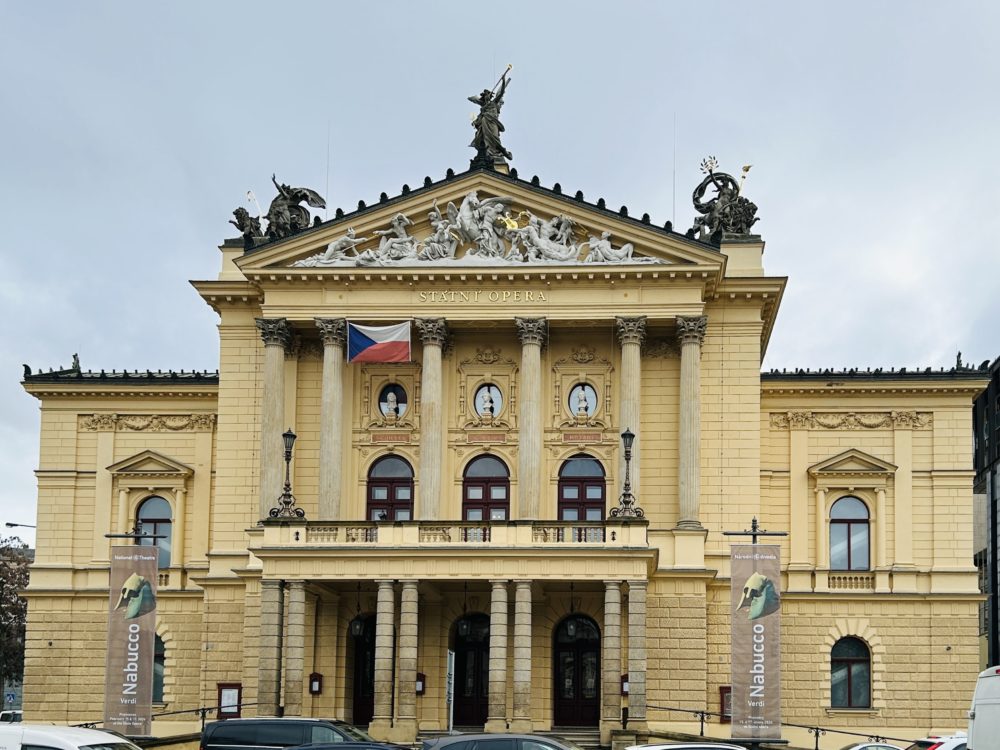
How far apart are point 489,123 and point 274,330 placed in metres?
10.2

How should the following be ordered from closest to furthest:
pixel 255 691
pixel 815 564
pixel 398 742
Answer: pixel 398 742
pixel 255 691
pixel 815 564

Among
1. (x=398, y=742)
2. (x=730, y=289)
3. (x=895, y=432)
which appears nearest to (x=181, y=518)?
(x=398, y=742)

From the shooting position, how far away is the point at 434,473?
50594 mm

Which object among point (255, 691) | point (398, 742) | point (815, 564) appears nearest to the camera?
point (398, 742)

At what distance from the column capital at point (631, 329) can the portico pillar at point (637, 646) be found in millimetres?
8577

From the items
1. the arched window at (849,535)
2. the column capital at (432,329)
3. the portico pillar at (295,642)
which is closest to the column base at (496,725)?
the portico pillar at (295,642)

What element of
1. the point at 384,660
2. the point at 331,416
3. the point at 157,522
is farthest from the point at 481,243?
the point at 157,522

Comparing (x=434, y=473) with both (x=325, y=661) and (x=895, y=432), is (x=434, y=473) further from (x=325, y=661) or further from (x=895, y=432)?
(x=895, y=432)

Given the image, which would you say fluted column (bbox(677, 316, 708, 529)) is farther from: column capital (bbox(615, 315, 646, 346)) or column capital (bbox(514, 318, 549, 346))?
column capital (bbox(514, 318, 549, 346))

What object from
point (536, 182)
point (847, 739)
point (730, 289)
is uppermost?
point (536, 182)

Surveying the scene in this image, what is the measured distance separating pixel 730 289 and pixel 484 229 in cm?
823

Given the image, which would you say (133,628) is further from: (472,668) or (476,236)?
(476,236)

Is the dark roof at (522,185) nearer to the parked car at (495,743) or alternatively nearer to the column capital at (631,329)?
the column capital at (631,329)

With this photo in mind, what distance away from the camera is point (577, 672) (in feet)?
168
